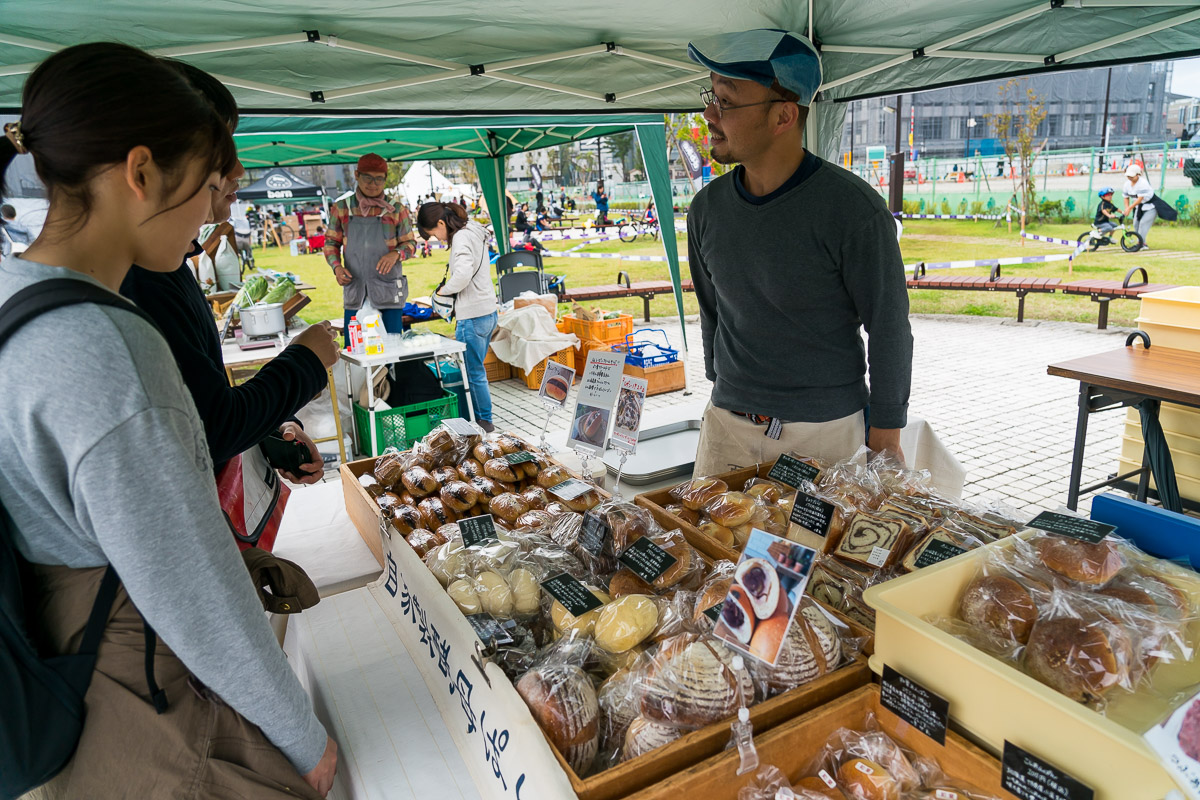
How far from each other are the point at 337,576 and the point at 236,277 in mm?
7679

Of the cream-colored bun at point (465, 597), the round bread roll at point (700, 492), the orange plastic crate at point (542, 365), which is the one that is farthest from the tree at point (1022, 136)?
the cream-colored bun at point (465, 597)

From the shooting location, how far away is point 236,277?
27.5 ft

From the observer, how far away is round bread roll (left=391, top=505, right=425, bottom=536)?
70.6 inches

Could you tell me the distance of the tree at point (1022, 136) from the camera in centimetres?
1320

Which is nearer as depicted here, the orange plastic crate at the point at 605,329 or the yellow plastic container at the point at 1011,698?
Result: the yellow plastic container at the point at 1011,698

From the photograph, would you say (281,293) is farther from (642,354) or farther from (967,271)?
(967,271)

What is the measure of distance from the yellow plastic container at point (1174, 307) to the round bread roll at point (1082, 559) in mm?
3254

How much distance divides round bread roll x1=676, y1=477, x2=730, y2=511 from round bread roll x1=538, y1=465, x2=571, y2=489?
0.36m

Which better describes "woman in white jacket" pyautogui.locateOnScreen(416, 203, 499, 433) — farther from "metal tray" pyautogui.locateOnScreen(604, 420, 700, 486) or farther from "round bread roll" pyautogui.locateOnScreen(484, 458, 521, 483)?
"round bread roll" pyautogui.locateOnScreen(484, 458, 521, 483)

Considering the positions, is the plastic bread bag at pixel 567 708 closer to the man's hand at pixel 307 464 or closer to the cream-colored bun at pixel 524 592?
the cream-colored bun at pixel 524 592

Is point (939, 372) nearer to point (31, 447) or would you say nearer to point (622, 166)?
point (31, 447)

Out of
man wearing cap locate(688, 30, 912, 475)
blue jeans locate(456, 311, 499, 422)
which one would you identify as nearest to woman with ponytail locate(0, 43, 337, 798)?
man wearing cap locate(688, 30, 912, 475)

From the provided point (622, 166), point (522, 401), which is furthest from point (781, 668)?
point (622, 166)

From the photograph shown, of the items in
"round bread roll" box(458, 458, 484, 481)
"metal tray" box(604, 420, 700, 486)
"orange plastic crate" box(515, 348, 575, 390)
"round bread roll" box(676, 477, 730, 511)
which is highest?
"round bread roll" box(676, 477, 730, 511)
